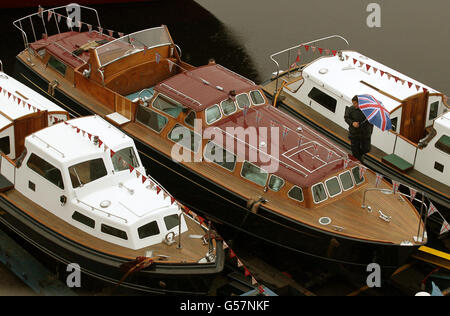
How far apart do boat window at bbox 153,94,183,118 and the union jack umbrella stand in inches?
155

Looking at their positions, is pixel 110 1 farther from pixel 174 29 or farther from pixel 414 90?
pixel 414 90

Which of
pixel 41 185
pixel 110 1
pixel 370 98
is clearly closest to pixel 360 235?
pixel 370 98

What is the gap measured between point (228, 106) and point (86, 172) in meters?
3.59

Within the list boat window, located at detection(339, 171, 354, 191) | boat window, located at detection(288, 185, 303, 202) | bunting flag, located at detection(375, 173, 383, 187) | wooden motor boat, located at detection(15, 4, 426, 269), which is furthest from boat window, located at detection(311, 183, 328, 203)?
bunting flag, located at detection(375, 173, 383, 187)

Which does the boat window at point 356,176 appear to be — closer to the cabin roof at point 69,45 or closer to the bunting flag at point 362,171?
the bunting flag at point 362,171

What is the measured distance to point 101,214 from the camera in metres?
12.2

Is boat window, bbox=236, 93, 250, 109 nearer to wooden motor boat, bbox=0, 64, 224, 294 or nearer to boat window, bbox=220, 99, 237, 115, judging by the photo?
boat window, bbox=220, 99, 237, 115

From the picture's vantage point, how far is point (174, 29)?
24.3 m

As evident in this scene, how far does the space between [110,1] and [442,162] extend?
1597 cm

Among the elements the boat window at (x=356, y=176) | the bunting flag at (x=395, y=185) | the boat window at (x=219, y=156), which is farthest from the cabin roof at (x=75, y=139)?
the bunting flag at (x=395, y=185)

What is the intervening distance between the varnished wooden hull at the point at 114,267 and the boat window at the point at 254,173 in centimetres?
190

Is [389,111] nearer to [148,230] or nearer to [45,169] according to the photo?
[148,230]

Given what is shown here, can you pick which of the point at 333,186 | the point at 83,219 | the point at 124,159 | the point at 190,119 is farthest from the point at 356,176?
the point at 83,219

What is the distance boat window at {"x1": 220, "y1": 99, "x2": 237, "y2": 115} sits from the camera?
14539mm
